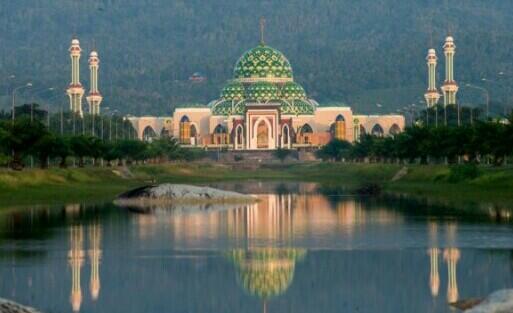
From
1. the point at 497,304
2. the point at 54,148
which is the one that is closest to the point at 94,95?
the point at 54,148

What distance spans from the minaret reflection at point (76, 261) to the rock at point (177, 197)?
694 inches

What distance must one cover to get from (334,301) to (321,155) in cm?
Answer: 15273

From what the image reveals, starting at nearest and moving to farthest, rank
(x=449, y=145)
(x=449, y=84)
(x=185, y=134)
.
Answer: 1. (x=449, y=145)
2. (x=449, y=84)
3. (x=185, y=134)

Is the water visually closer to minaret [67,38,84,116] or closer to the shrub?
the shrub

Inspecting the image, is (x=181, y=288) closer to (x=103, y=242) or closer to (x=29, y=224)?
(x=103, y=242)

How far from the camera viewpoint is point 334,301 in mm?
31406

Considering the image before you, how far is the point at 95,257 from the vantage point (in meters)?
40.3

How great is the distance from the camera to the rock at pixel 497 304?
89.0ft

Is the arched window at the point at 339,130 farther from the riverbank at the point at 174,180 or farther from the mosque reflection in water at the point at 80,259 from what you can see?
the mosque reflection in water at the point at 80,259

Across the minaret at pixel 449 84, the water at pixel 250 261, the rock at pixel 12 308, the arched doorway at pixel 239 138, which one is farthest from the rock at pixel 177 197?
the arched doorway at pixel 239 138

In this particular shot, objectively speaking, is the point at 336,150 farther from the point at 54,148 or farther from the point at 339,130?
the point at 54,148

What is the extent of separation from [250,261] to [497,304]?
1224 cm

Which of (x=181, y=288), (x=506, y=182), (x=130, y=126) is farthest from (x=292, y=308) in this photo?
(x=130, y=126)

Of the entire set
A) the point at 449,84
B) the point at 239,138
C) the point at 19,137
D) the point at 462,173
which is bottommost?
the point at 462,173
